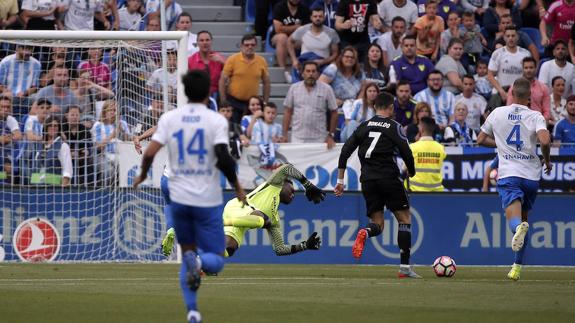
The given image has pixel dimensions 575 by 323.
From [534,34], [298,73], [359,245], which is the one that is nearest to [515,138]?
[359,245]

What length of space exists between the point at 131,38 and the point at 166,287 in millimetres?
5621

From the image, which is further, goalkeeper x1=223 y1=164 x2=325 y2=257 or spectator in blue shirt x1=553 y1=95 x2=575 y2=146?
spectator in blue shirt x1=553 y1=95 x2=575 y2=146

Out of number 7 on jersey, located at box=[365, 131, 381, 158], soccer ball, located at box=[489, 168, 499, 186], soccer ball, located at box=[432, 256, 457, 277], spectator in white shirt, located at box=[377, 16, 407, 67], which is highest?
spectator in white shirt, located at box=[377, 16, 407, 67]

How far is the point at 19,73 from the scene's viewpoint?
19.7 m

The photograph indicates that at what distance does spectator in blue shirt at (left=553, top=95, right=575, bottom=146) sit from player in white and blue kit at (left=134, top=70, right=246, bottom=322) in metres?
12.6

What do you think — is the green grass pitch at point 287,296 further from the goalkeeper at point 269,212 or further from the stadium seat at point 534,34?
the stadium seat at point 534,34

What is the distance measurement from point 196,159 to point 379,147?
5.65 metres

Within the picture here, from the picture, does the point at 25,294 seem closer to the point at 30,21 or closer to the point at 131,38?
the point at 131,38

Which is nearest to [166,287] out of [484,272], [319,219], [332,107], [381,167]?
[381,167]

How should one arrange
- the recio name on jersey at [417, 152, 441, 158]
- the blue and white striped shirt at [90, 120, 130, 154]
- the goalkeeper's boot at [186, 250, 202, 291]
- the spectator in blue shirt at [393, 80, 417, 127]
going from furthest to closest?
the spectator in blue shirt at [393, 80, 417, 127]
the blue and white striped shirt at [90, 120, 130, 154]
the recio name on jersey at [417, 152, 441, 158]
the goalkeeper's boot at [186, 250, 202, 291]

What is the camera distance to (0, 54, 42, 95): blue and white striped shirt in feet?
64.2

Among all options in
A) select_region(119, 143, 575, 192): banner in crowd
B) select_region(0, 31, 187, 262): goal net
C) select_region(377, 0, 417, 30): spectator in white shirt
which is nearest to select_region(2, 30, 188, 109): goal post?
select_region(0, 31, 187, 262): goal net

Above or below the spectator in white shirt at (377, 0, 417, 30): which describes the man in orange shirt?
below

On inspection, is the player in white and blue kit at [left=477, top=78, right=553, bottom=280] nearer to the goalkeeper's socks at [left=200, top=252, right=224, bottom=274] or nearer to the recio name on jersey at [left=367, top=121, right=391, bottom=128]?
the recio name on jersey at [left=367, top=121, right=391, bottom=128]
